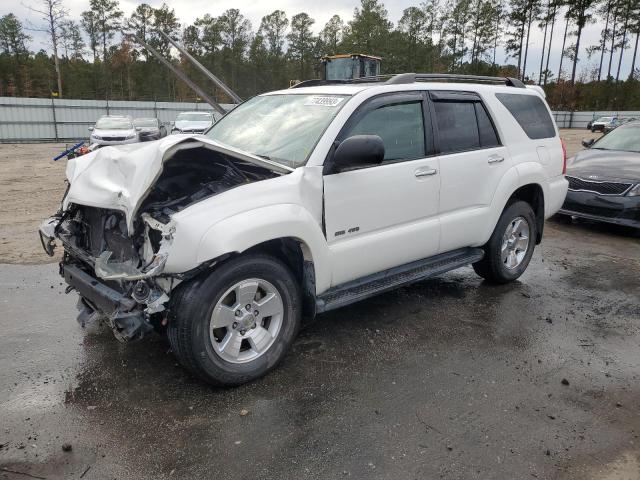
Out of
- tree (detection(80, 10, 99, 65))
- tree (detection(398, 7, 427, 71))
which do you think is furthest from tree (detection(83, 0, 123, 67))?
tree (detection(398, 7, 427, 71))

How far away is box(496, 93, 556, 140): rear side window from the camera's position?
5183mm

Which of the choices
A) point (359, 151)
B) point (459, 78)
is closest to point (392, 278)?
point (359, 151)

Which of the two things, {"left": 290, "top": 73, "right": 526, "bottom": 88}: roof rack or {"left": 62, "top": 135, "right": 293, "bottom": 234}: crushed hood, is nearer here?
{"left": 62, "top": 135, "right": 293, "bottom": 234}: crushed hood

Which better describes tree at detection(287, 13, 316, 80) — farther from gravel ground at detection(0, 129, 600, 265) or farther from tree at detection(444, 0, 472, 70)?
gravel ground at detection(0, 129, 600, 265)

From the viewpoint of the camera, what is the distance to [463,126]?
4.67 meters

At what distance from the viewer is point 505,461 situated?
8.84 feet

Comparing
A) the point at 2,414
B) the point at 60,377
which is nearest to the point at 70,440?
the point at 2,414

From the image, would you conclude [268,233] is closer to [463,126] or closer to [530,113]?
[463,126]

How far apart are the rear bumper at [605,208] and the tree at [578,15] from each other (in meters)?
56.1

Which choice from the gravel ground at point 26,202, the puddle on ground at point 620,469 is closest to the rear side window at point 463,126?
the puddle on ground at point 620,469

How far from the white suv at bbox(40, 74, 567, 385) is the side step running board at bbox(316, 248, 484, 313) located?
0.6 inches

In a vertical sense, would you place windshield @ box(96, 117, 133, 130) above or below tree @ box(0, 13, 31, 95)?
below

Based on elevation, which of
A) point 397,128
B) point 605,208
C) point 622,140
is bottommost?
point 605,208

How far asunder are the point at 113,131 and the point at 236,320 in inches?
748
